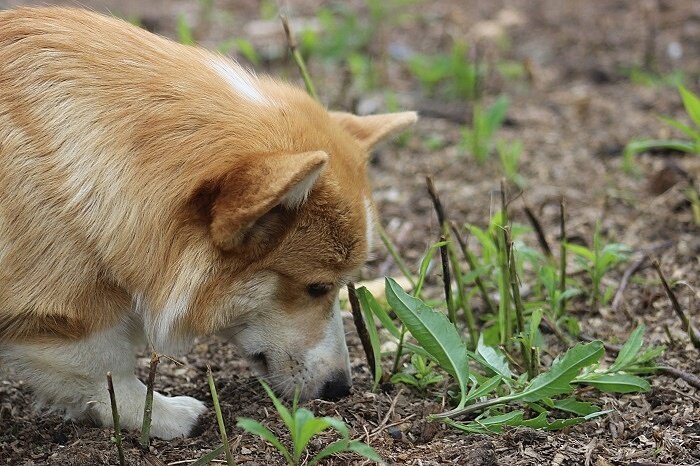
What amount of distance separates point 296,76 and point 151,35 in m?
3.59

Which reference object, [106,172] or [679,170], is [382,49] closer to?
[679,170]

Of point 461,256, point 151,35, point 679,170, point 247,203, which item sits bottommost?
point 461,256

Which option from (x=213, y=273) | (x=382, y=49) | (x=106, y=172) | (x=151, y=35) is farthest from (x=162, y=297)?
(x=382, y=49)

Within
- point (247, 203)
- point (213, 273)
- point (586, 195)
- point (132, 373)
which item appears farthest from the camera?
point (586, 195)

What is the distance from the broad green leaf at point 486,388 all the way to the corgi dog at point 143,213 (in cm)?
62

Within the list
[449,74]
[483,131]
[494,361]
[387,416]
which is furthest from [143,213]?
[449,74]

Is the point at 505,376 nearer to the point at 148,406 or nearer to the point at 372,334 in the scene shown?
the point at 372,334

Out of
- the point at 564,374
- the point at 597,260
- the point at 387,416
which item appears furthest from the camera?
the point at 597,260

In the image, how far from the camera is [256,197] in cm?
310

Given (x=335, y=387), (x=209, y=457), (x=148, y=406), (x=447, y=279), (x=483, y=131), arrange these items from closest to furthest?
(x=209, y=457) → (x=148, y=406) → (x=335, y=387) → (x=447, y=279) → (x=483, y=131)

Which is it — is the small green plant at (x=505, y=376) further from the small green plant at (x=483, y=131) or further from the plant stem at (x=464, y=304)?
the small green plant at (x=483, y=131)

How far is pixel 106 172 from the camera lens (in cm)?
332

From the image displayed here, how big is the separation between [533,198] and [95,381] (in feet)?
9.93

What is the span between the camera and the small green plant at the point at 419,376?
3783mm
